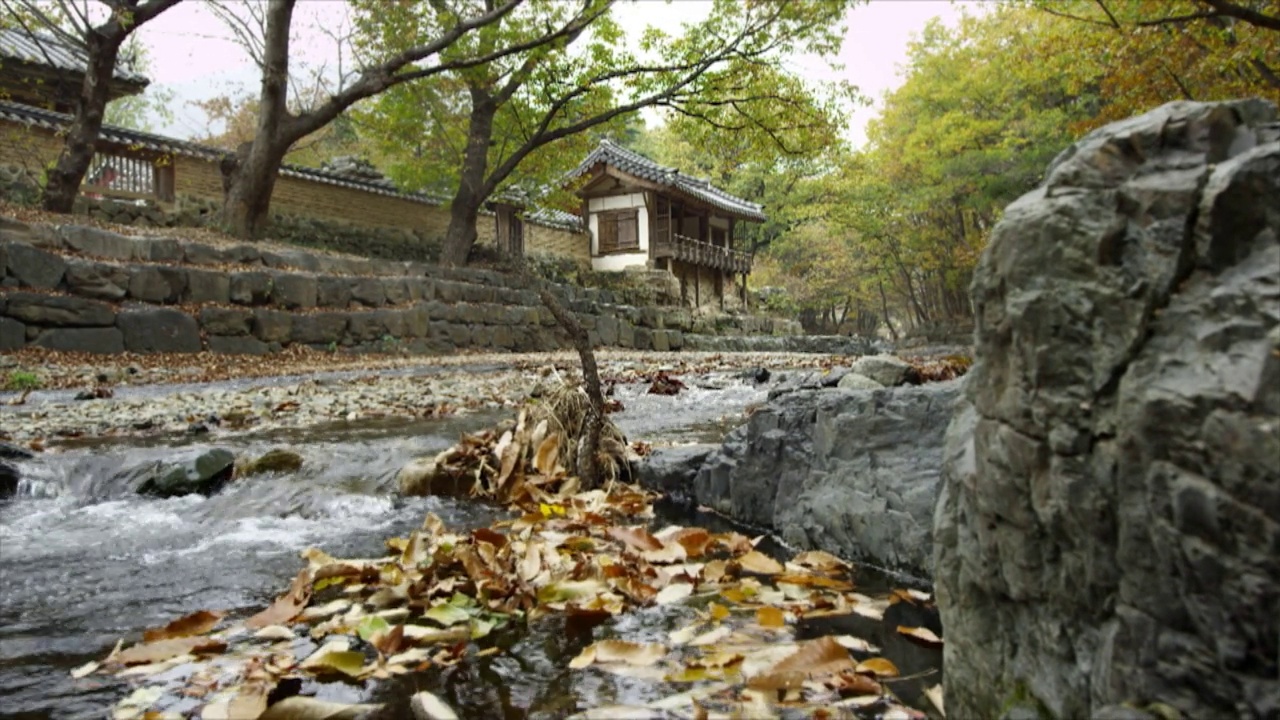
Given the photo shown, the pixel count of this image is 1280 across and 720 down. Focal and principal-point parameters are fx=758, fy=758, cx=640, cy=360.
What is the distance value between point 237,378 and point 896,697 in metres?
11.4

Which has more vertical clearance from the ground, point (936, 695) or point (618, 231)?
point (618, 231)

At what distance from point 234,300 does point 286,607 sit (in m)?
14.1

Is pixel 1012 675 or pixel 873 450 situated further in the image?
pixel 873 450

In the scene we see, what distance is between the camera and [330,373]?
476 inches

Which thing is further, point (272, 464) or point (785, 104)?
point (785, 104)

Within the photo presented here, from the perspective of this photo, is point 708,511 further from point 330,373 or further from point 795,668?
point 330,373

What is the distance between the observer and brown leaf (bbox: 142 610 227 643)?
2115 millimetres

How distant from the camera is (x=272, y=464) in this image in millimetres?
4543

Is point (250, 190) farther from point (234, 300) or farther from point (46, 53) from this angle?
point (46, 53)

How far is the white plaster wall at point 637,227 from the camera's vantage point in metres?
31.4

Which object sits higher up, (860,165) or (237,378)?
(860,165)

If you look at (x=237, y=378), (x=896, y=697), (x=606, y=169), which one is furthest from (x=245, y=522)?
(x=606, y=169)

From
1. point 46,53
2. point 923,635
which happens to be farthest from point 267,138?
point 923,635

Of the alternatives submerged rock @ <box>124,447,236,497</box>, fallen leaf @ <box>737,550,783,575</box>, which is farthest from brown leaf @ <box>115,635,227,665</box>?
submerged rock @ <box>124,447,236,497</box>
